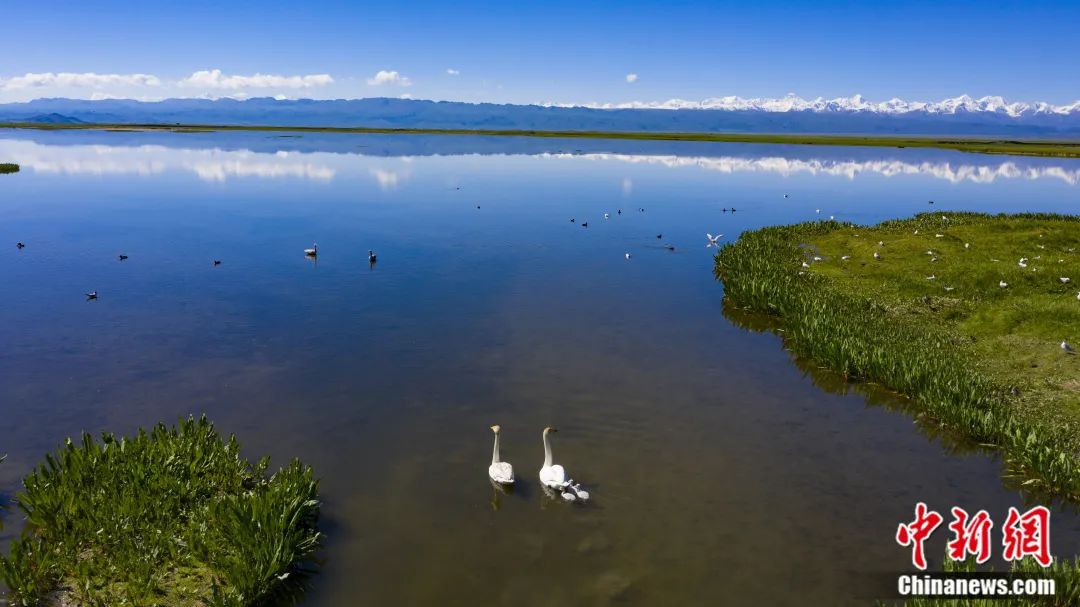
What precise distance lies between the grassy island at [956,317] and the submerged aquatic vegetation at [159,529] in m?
16.4

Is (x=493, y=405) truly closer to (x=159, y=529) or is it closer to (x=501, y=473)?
(x=501, y=473)

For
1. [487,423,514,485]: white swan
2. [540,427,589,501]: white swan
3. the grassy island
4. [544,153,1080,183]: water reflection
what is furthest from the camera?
[544,153,1080,183]: water reflection

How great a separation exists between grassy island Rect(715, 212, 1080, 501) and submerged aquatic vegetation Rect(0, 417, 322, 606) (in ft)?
54.0

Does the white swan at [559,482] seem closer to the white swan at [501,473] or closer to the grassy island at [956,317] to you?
the white swan at [501,473]

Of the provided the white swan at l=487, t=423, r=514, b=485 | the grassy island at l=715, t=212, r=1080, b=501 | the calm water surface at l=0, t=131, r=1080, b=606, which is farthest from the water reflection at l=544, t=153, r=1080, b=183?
the white swan at l=487, t=423, r=514, b=485

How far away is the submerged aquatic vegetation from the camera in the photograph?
Answer: 11141 mm

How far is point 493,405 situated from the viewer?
1930cm

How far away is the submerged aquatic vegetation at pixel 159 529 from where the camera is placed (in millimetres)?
11141

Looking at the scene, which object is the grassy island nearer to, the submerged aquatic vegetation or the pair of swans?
the pair of swans

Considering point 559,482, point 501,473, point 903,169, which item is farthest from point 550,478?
point 903,169

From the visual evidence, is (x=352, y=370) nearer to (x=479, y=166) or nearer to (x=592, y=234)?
(x=592, y=234)

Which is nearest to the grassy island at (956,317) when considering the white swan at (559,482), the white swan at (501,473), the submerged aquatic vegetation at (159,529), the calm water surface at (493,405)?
the calm water surface at (493,405)

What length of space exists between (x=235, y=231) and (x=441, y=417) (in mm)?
36391

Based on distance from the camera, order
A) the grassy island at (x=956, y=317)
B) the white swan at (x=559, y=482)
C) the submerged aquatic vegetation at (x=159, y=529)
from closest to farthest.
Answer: the submerged aquatic vegetation at (x=159, y=529) < the white swan at (x=559, y=482) < the grassy island at (x=956, y=317)
